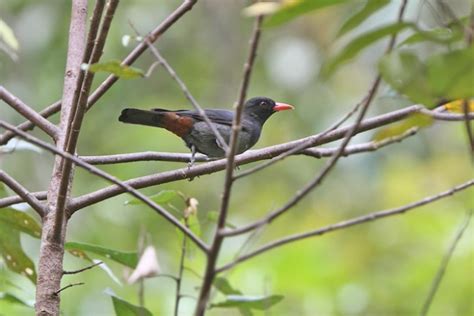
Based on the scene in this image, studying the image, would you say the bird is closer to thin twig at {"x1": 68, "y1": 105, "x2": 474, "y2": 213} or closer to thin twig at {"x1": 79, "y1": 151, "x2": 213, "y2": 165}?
thin twig at {"x1": 79, "y1": 151, "x2": 213, "y2": 165}

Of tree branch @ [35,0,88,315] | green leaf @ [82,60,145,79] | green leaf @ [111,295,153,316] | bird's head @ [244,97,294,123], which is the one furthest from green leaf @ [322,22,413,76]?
bird's head @ [244,97,294,123]

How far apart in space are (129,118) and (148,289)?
1.51 m

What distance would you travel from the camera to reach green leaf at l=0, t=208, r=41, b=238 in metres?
2.58

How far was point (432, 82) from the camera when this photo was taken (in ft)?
4.37

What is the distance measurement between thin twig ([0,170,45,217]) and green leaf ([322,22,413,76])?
1.02 meters

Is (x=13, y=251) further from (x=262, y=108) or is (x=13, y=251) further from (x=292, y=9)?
(x=262, y=108)

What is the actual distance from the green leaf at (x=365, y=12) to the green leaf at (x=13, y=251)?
1.61m

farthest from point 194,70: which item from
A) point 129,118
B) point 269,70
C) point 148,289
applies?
point 129,118

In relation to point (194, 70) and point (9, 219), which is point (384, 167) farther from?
point (9, 219)

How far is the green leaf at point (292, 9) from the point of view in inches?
49.6

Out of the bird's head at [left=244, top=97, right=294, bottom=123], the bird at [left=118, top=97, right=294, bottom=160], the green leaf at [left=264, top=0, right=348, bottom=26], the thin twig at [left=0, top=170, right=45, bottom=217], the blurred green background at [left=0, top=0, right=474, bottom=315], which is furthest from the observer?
the bird's head at [left=244, top=97, right=294, bottom=123]

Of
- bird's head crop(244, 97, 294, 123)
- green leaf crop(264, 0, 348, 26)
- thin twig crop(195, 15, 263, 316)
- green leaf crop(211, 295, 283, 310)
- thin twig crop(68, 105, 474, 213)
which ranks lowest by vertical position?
thin twig crop(195, 15, 263, 316)

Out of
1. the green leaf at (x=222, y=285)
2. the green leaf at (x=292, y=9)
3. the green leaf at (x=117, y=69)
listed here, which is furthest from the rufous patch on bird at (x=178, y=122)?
A: the green leaf at (x=292, y=9)

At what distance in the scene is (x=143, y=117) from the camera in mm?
4207
